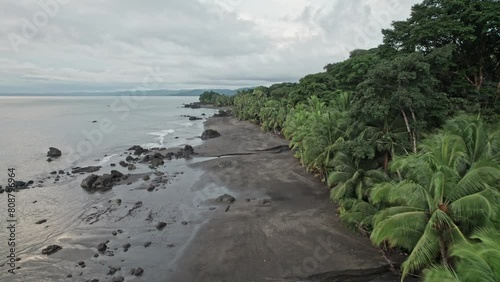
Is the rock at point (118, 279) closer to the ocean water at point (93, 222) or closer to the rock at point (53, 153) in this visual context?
the ocean water at point (93, 222)

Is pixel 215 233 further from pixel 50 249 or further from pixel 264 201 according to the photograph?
pixel 50 249

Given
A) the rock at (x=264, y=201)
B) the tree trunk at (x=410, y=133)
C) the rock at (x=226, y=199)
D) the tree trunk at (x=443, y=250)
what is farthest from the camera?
the rock at (x=226, y=199)

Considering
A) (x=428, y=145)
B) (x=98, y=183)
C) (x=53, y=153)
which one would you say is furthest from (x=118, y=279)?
(x=53, y=153)

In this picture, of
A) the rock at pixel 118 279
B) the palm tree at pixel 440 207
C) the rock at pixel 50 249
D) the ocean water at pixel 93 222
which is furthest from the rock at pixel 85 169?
the palm tree at pixel 440 207

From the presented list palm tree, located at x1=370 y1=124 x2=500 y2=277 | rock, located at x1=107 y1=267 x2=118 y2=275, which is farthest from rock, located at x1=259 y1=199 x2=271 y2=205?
palm tree, located at x1=370 y1=124 x2=500 y2=277

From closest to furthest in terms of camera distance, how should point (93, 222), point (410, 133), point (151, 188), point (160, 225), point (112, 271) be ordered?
point (112, 271), point (410, 133), point (160, 225), point (93, 222), point (151, 188)

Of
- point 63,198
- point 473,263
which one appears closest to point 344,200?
point 473,263

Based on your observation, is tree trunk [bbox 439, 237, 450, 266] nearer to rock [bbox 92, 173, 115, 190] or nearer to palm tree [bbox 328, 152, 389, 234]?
palm tree [bbox 328, 152, 389, 234]
